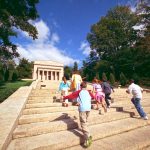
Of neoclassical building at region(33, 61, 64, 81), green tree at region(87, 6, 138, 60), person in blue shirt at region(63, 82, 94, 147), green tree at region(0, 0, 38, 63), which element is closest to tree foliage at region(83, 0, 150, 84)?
green tree at region(87, 6, 138, 60)

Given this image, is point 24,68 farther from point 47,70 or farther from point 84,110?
point 84,110

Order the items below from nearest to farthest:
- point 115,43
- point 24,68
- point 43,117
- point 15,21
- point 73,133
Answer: point 73,133
point 43,117
point 15,21
point 115,43
point 24,68

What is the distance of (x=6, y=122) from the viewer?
220 inches

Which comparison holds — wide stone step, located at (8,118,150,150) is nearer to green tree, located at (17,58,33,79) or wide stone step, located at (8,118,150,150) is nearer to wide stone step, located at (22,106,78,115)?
wide stone step, located at (22,106,78,115)

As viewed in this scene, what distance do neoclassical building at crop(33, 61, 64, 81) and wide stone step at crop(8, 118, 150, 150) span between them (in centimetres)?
6529

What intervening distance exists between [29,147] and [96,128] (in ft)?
8.80

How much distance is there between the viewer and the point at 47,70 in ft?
238

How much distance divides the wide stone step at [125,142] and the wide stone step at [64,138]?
18cm

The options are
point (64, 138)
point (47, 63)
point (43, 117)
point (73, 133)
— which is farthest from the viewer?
point (47, 63)

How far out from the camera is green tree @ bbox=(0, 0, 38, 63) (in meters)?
19.8

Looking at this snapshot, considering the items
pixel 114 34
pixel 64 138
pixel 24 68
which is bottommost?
pixel 64 138

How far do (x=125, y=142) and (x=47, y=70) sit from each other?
6803 cm

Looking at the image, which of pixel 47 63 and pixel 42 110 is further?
pixel 47 63

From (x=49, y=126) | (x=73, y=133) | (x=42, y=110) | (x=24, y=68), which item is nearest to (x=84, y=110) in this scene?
(x=73, y=133)
